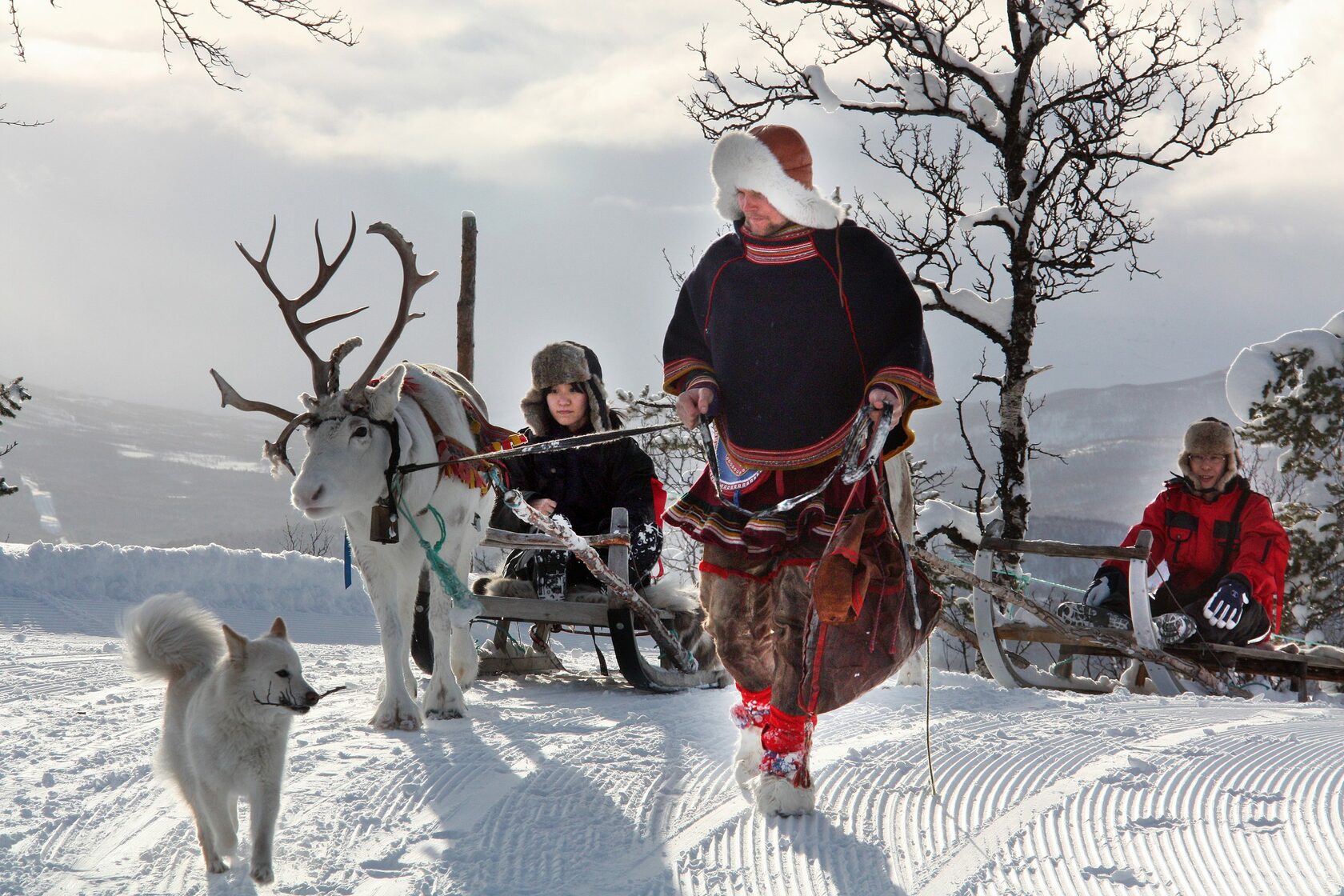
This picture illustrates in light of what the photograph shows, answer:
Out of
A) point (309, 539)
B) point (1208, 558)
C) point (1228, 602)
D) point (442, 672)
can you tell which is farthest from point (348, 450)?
point (309, 539)

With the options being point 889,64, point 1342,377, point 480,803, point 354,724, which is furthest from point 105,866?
point 1342,377

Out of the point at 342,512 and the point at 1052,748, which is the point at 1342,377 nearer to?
the point at 1052,748

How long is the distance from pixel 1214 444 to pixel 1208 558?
2.36 feet

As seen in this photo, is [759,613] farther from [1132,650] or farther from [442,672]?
[1132,650]

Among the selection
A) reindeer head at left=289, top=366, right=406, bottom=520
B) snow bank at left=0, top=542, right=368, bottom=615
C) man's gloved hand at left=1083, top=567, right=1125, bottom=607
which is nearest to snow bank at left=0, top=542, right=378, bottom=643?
snow bank at left=0, top=542, right=368, bottom=615

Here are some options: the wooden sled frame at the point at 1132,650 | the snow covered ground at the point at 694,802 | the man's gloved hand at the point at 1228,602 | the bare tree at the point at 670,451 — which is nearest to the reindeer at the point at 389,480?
the snow covered ground at the point at 694,802

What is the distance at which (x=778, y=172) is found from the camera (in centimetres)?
363

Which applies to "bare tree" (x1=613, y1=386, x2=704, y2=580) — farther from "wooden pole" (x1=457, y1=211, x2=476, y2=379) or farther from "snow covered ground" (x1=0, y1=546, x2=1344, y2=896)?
"snow covered ground" (x1=0, y1=546, x2=1344, y2=896)

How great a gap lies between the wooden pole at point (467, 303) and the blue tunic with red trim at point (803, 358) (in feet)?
24.2

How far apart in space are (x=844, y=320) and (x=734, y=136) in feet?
2.37

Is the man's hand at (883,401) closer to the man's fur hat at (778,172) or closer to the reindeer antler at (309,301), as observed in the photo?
the man's fur hat at (778,172)

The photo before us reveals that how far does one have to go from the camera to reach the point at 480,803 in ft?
11.3

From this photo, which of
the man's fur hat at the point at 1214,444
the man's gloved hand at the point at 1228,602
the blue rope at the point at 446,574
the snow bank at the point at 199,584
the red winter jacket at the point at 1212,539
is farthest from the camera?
the snow bank at the point at 199,584

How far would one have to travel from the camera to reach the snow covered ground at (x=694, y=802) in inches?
109
